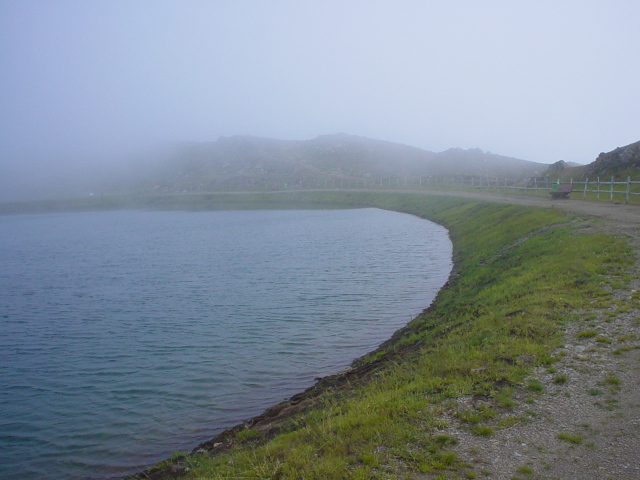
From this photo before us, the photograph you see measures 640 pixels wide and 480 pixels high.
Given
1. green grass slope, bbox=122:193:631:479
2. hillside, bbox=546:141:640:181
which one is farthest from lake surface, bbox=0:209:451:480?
hillside, bbox=546:141:640:181

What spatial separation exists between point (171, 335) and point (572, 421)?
15760 millimetres

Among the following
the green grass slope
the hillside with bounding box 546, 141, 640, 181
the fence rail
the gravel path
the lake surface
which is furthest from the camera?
the fence rail

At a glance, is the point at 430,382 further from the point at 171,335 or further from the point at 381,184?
the point at 381,184

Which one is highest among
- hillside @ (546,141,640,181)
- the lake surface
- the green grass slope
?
hillside @ (546,141,640,181)

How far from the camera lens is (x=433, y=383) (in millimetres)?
9914

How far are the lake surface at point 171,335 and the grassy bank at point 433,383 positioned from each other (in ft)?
6.34

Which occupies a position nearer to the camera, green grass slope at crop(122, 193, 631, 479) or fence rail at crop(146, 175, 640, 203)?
green grass slope at crop(122, 193, 631, 479)

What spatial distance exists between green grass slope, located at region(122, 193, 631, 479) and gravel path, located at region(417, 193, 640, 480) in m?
0.24

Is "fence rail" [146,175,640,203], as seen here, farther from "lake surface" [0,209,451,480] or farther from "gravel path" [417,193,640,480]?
"gravel path" [417,193,640,480]

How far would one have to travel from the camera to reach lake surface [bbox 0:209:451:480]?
1275cm

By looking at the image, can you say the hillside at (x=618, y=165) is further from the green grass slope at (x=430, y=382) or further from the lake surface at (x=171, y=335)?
the green grass slope at (x=430, y=382)

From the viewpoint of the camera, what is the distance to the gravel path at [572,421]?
22.1ft

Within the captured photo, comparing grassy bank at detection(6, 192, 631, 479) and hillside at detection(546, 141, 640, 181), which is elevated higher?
hillside at detection(546, 141, 640, 181)

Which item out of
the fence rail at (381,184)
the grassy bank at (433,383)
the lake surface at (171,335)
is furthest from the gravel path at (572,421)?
the fence rail at (381,184)
